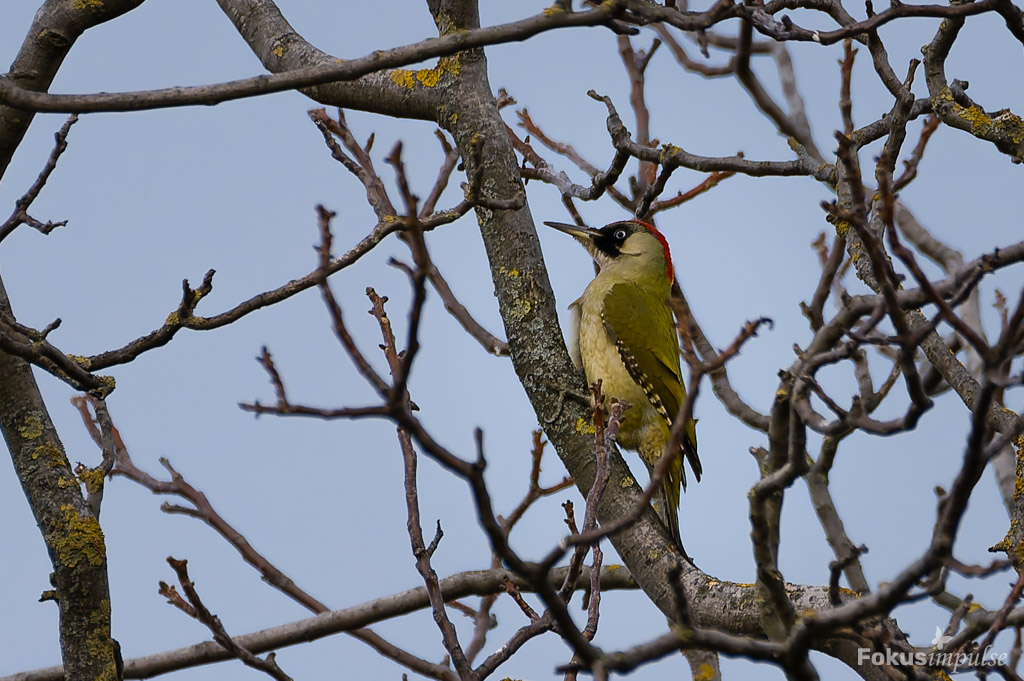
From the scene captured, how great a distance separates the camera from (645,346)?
228 inches

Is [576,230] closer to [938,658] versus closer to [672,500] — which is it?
[672,500]

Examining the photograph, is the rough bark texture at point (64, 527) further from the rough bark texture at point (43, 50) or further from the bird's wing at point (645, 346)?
the bird's wing at point (645, 346)

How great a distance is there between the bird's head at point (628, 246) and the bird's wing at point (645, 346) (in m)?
0.52

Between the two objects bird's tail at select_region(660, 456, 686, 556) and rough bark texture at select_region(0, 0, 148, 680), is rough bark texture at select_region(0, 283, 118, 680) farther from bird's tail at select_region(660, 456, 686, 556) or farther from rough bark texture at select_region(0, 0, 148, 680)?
bird's tail at select_region(660, 456, 686, 556)

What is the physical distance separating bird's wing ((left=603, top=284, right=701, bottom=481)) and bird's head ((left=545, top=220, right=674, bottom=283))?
0.52 metres

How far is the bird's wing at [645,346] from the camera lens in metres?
5.74

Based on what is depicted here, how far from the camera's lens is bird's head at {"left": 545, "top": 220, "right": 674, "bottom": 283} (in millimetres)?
6469

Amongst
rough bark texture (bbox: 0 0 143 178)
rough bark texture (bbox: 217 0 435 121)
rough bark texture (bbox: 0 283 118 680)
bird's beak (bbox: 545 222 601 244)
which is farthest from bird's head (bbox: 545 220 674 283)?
rough bark texture (bbox: 0 283 118 680)

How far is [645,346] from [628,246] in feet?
3.16

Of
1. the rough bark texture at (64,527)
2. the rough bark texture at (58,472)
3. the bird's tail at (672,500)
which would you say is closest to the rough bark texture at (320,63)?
the rough bark texture at (58,472)

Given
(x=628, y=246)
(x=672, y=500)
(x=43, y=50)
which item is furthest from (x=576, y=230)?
(x=43, y=50)

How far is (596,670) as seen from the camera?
184cm

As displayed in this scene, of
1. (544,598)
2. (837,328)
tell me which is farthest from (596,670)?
(837,328)

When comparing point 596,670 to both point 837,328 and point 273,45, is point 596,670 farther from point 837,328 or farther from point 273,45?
point 273,45
